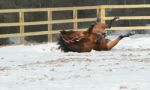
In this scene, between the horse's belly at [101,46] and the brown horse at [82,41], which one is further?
the horse's belly at [101,46]

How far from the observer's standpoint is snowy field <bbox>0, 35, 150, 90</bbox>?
28.8 ft

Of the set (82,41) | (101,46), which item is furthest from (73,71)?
(101,46)

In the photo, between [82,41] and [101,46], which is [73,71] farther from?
[101,46]

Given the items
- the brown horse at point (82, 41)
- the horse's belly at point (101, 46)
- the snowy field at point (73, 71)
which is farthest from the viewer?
the horse's belly at point (101, 46)

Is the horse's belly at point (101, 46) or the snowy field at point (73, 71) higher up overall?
the snowy field at point (73, 71)

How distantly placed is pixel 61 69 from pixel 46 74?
78cm

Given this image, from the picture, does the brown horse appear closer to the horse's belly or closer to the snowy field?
the horse's belly

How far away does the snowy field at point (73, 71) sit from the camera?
8.79 metres

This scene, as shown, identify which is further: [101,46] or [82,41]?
[101,46]

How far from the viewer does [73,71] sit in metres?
10.6

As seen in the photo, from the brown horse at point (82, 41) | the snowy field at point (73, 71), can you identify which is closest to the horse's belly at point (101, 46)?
the brown horse at point (82, 41)

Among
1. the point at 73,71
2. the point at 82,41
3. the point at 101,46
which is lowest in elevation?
the point at 101,46

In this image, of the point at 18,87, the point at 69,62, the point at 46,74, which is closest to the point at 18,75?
the point at 46,74

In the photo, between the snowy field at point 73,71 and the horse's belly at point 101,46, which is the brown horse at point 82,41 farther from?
the snowy field at point 73,71
